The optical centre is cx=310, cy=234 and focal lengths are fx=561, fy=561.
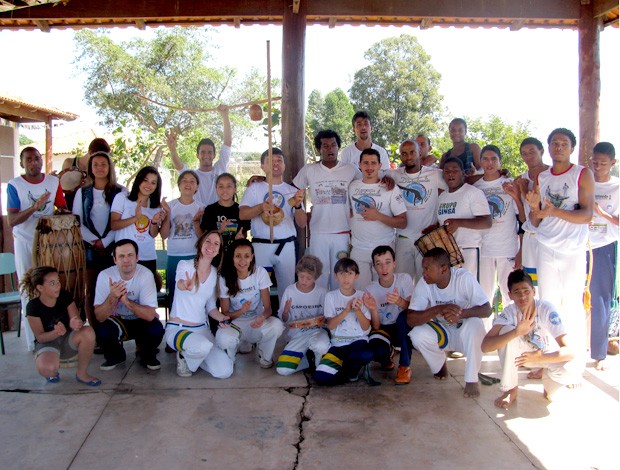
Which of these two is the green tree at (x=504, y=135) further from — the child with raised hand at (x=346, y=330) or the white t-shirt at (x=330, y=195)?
the child with raised hand at (x=346, y=330)

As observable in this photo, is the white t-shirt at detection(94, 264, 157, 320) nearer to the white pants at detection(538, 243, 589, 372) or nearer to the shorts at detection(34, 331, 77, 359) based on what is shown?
the shorts at detection(34, 331, 77, 359)

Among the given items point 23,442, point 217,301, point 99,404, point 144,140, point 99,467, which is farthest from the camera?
point 144,140

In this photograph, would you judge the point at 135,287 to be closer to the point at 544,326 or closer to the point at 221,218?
the point at 221,218

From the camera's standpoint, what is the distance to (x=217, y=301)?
4.58 metres

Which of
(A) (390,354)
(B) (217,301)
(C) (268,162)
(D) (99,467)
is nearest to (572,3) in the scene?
(C) (268,162)

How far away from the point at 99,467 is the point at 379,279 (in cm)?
236

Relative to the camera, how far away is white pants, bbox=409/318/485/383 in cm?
377

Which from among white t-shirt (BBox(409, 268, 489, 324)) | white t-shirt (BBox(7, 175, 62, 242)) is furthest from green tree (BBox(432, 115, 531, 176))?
white t-shirt (BBox(7, 175, 62, 242))

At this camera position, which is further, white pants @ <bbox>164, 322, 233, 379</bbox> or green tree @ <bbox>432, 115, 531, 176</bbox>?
green tree @ <bbox>432, 115, 531, 176</bbox>

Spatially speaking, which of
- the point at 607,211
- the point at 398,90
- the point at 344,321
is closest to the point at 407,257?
the point at 344,321

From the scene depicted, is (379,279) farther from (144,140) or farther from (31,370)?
(144,140)

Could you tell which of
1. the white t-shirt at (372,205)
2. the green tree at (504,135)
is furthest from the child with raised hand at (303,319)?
the green tree at (504,135)

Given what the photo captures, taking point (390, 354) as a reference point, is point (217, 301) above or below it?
above

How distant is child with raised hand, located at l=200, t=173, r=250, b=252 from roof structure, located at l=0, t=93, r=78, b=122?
9258 millimetres
